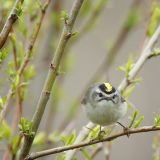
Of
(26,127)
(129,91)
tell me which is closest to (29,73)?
(129,91)

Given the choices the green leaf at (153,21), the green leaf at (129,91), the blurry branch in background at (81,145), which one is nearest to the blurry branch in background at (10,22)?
the blurry branch in background at (81,145)

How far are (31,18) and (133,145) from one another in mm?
4689

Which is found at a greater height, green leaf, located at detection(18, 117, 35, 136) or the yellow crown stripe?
the yellow crown stripe

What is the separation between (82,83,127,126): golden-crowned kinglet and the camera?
9.82 ft

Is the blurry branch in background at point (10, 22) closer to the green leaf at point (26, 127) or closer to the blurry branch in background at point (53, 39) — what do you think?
the green leaf at point (26, 127)

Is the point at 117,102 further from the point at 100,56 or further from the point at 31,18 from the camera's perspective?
the point at 100,56

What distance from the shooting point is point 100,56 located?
325 inches

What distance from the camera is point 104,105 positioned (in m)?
3.16

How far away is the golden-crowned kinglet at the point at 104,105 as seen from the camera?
9.82 feet

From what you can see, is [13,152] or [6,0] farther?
[6,0]

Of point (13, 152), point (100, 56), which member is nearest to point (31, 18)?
point (13, 152)

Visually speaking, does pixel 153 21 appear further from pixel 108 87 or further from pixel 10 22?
pixel 10 22

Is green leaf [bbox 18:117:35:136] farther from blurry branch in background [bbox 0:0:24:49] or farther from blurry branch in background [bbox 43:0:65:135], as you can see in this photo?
blurry branch in background [bbox 43:0:65:135]

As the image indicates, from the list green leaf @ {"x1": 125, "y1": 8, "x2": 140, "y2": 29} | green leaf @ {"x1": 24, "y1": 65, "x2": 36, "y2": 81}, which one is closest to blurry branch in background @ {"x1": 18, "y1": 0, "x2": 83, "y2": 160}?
green leaf @ {"x1": 24, "y1": 65, "x2": 36, "y2": 81}
